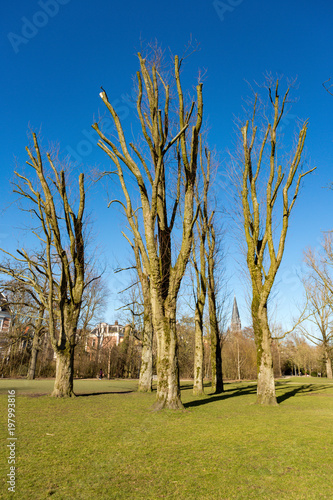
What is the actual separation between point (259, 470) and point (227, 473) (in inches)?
17.1

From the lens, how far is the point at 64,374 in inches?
460

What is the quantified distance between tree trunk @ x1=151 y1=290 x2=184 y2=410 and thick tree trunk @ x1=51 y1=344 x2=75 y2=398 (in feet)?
15.2

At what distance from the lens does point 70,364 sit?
1173 centimetres

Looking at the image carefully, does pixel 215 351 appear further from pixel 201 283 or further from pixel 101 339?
pixel 101 339

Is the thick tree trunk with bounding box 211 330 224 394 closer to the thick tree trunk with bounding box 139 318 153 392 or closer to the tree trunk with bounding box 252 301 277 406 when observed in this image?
the thick tree trunk with bounding box 139 318 153 392

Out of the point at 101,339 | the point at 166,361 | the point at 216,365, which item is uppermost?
the point at 101,339

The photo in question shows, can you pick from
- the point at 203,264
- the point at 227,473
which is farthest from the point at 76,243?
the point at 227,473

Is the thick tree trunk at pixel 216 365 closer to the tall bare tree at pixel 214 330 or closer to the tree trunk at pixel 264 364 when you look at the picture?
the tall bare tree at pixel 214 330

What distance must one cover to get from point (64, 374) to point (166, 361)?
17.4 ft

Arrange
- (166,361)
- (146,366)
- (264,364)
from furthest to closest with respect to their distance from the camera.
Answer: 1. (146,366)
2. (264,364)
3. (166,361)

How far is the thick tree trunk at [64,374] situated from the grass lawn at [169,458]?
4.16 m

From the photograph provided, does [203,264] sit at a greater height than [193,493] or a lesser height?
greater

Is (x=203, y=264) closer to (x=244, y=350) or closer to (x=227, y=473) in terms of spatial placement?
(x=227, y=473)

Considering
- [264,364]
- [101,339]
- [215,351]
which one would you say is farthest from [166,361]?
[101,339]
